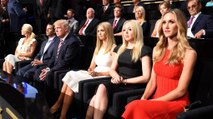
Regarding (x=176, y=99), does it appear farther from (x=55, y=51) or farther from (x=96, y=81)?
(x=55, y=51)

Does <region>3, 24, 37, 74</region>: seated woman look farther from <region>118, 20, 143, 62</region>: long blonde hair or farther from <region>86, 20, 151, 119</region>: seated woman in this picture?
<region>118, 20, 143, 62</region>: long blonde hair

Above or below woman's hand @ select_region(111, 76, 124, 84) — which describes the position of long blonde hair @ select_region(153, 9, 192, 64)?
above

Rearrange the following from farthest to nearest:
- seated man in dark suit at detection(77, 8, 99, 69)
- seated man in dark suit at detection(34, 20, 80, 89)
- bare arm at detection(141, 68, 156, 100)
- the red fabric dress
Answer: seated man in dark suit at detection(77, 8, 99, 69) → seated man in dark suit at detection(34, 20, 80, 89) → bare arm at detection(141, 68, 156, 100) → the red fabric dress

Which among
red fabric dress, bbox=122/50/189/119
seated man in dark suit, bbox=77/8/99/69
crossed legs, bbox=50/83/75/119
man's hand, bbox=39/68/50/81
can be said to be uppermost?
seated man in dark suit, bbox=77/8/99/69

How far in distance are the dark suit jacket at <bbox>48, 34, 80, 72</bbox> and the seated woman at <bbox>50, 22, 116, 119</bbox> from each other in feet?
Answer: 1.06

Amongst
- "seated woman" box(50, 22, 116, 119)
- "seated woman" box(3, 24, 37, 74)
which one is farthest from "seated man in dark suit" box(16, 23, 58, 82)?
"seated woman" box(50, 22, 116, 119)

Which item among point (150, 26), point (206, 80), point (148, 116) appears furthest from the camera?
point (150, 26)

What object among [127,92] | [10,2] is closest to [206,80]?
[127,92]

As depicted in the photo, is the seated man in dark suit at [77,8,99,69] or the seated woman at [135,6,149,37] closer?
the seated man in dark suit at [77,8,99,69]

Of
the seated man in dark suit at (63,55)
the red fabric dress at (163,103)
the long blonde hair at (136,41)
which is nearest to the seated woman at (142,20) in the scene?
the seated man in dark suit at (63,55)

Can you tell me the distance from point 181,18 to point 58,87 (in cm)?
185

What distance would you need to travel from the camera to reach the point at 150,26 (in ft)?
17.5

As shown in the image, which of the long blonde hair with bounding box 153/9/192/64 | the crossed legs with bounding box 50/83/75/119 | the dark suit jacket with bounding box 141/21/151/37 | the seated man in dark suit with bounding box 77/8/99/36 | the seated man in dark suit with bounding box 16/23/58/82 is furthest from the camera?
the seated man in dark suit with bounding box 77/8/99/36

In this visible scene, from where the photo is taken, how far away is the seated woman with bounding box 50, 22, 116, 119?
3.43 metres
